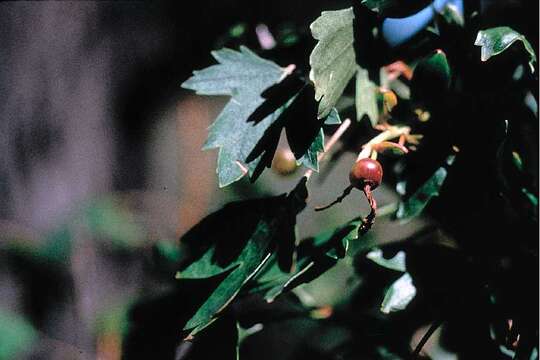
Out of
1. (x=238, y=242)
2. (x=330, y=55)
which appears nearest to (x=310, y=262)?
(x=238, y=242)

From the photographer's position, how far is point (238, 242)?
26.5 inches

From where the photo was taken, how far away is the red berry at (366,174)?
22.9 inches

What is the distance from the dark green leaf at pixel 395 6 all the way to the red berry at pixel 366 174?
136 mm

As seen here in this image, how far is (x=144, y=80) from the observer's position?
170 cm

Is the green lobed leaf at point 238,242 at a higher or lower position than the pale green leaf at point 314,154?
lower

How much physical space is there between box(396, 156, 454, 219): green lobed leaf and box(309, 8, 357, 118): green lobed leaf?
0.13 m

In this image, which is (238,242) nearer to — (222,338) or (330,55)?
(222,338)

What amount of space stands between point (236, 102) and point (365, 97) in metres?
0.12

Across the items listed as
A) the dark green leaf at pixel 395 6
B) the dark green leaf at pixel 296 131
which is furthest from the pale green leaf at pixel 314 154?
the dark green leaf at pixel 395 6

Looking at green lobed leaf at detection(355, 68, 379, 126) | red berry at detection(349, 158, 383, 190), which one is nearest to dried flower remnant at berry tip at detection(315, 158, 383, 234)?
red berry at detection(349, 158, 383, 190)

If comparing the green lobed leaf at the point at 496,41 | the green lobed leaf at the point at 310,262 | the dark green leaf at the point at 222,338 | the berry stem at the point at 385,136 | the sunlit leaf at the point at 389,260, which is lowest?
the dark green leaf at the point at 222,338

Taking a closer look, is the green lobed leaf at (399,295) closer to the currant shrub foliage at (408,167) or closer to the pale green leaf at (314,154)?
the currant shrub foliage at (408,167)

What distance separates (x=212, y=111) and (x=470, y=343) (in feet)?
3.09

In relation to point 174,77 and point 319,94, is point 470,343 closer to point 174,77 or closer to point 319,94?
point 319,94
